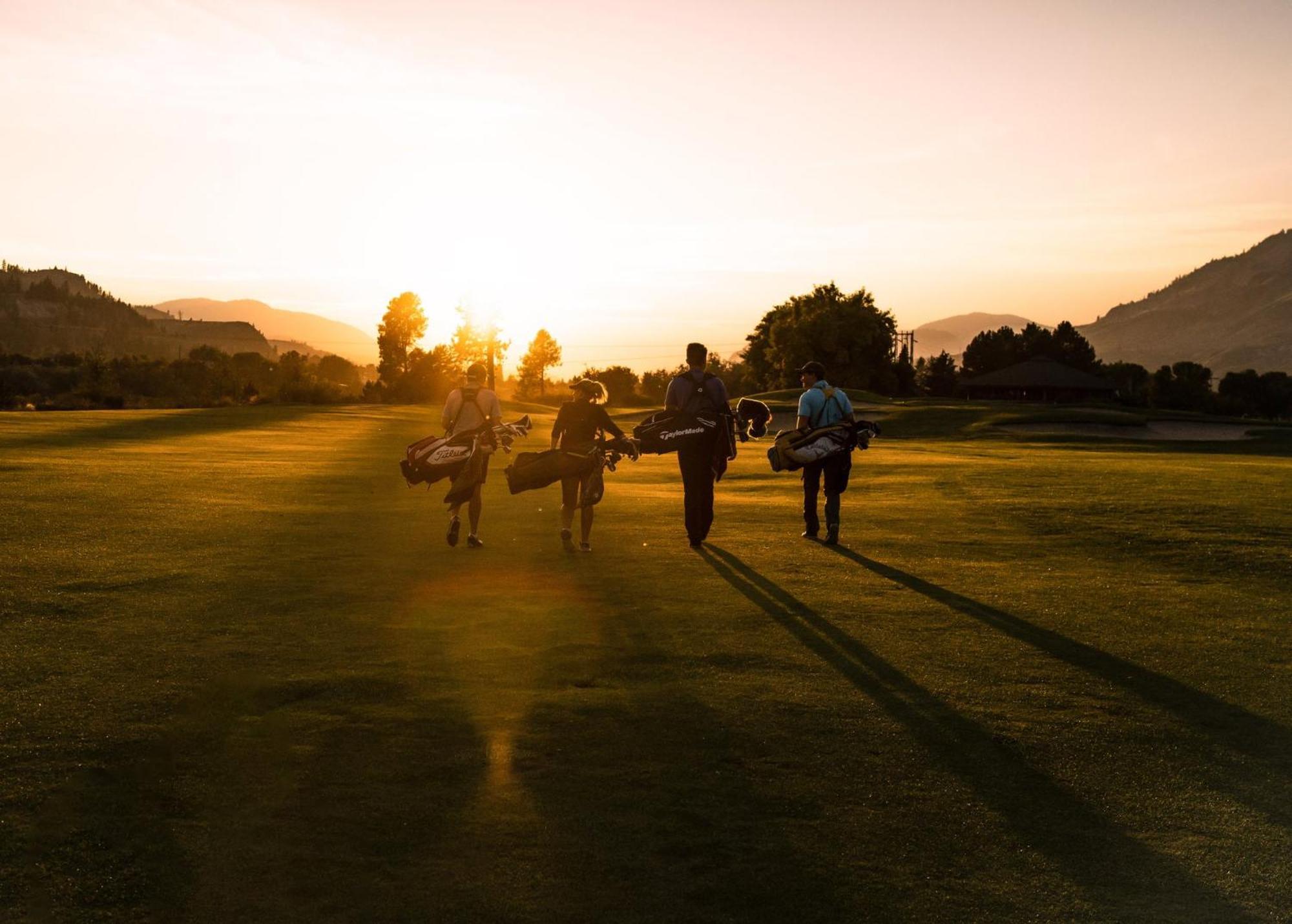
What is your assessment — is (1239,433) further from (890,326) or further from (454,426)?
(890,326)

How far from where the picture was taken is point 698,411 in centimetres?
1495

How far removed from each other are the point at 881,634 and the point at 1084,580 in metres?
4.31

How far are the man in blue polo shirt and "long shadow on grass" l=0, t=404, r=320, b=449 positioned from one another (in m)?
23.7

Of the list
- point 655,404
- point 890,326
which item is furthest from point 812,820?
point 890,326

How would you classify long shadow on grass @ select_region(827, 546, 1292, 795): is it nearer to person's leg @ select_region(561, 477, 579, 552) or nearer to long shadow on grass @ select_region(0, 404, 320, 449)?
person's leg @ select_region(561, 477, 579, 552)

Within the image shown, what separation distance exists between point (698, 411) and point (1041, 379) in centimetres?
11057

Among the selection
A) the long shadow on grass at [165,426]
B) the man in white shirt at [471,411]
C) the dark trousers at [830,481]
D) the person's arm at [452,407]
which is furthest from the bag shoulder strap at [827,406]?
the long shadow on grass at [165,426]

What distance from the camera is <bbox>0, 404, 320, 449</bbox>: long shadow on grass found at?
3431cm

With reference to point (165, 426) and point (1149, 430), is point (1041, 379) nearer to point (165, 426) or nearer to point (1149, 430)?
point (1149, 430)

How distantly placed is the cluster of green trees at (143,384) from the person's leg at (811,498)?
65.0 m

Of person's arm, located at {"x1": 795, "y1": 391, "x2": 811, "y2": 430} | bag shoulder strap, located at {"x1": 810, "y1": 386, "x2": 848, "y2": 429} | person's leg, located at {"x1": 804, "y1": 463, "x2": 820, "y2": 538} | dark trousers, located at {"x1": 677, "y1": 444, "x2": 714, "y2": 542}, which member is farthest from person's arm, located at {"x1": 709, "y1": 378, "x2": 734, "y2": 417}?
person's leg, located at {"x1": 804, "y1": 463, "x2": 820, "y2": 538}

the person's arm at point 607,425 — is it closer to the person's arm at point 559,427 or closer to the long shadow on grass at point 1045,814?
the person's arm at point 559,427

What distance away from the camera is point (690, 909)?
17.5 feet

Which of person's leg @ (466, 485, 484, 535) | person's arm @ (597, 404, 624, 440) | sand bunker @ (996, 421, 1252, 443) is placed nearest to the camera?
person's arm @ (597, 404, 624, 440)
